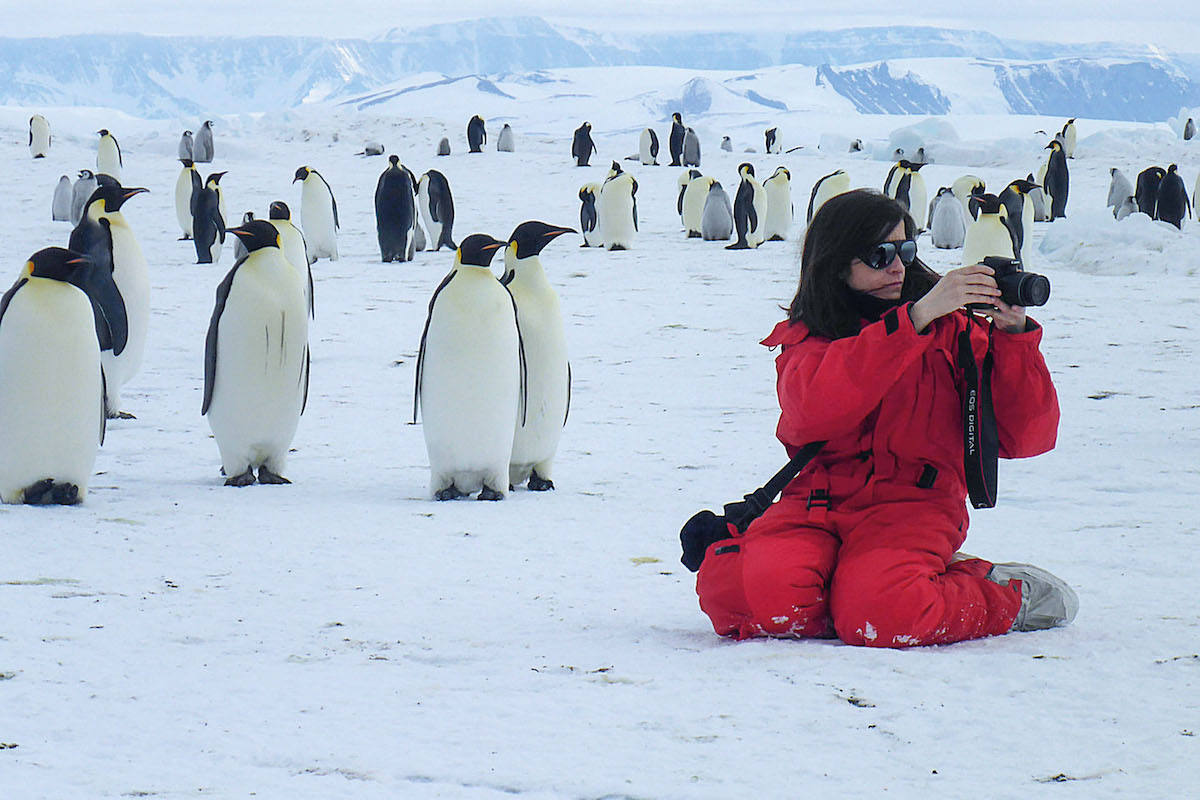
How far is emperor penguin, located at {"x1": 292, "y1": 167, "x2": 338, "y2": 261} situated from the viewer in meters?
13.1

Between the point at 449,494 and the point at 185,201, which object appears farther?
the point at 185,201

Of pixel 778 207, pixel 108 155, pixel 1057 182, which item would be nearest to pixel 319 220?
pixel 778 207

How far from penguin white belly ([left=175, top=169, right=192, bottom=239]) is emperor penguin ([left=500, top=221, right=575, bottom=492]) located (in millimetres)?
10928

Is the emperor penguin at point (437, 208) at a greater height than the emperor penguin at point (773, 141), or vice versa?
the emperor penguin at point (773, 141)

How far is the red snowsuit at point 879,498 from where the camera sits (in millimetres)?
2289

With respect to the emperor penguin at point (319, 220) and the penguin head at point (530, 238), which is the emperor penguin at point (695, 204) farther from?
the penguin head at point (530, 238)

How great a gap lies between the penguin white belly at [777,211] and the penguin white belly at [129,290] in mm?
10521

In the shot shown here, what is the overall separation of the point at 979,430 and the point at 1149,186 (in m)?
15.9

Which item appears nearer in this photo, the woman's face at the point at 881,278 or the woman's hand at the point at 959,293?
the woman's hand at the point at 959,293

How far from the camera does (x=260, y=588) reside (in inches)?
118

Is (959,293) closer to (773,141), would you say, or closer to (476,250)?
(476,250)

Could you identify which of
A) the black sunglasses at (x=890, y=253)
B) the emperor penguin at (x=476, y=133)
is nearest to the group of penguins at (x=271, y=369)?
the black sunglasses at (x=890, y=253)

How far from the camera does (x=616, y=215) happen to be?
45.1 feet

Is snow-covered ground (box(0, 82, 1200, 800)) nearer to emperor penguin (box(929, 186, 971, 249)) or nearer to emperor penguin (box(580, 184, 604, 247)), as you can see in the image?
emperor penguin (box(929, 186, 971, 249))
